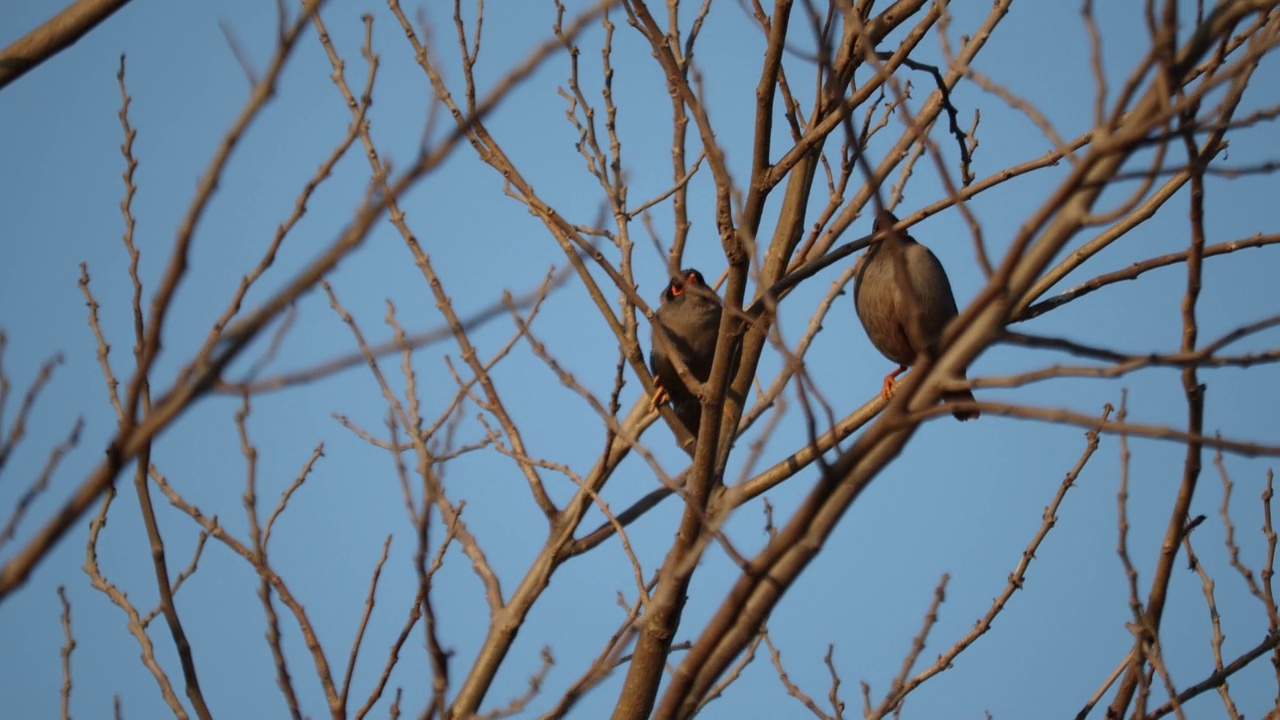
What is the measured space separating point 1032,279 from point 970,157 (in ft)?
11.0

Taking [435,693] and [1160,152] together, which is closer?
[1160,152]

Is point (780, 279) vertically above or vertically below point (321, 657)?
above

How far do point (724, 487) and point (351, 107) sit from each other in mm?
1807

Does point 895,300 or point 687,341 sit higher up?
point 687,341

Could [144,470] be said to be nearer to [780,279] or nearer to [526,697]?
[526,697]

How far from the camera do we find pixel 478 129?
13.2 ft

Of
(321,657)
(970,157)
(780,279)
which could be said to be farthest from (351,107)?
(970,157)

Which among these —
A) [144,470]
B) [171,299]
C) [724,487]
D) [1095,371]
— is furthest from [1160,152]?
[724,487]

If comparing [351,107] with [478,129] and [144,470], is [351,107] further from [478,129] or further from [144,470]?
[144,470]

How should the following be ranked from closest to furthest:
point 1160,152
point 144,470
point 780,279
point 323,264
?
point 323,264, point 1160,152, point 144,470, point 780,279

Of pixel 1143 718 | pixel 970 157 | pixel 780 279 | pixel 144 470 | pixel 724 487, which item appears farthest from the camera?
pixel 970 157

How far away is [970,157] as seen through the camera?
4738 mm

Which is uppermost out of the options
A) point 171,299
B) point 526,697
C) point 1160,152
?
point 526,697

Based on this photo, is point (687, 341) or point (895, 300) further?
point (687, 341)
